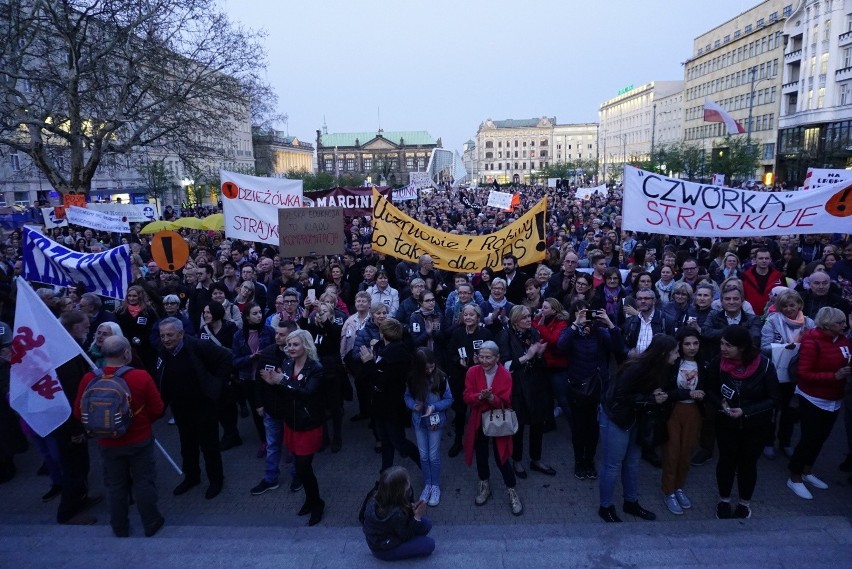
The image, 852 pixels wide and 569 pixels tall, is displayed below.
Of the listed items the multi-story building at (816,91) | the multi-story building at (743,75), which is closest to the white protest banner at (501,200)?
the multi-story building at (816,91)

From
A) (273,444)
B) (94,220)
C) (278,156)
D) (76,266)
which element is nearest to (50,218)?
(94,220)

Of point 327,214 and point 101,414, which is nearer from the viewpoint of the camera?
point 101,414

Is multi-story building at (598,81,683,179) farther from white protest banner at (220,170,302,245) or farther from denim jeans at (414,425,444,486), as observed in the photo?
denim jeans at (414,425,444,486)

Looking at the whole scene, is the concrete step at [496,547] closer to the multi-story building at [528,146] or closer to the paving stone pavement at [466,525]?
the paving stone pavement at [466,525]

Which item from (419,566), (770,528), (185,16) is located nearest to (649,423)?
(770,528)

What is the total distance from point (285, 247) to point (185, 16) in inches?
649

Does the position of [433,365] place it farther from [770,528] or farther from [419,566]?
[770,528]

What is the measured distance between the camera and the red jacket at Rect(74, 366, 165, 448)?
4262mm

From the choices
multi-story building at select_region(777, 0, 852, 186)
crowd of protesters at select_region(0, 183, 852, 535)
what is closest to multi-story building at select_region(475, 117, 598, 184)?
multi-story building at select_region(777, 0, 852, 186)

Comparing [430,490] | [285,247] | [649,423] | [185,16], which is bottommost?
[430,490]

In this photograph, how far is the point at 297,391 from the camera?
4656 mm

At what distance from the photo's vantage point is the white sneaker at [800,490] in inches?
196

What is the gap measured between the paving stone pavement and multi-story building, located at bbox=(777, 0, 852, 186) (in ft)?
142

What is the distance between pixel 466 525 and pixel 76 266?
219 inches
